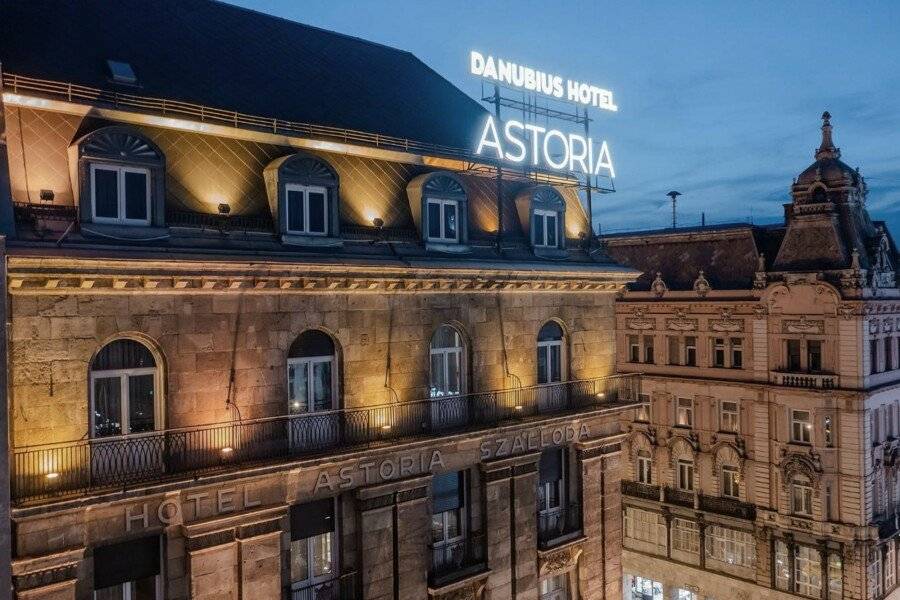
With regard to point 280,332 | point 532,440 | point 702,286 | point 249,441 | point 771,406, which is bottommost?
point 771,406

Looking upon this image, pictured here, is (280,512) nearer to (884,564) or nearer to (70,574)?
(70,574)

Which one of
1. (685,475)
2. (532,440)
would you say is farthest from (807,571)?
(532,440)

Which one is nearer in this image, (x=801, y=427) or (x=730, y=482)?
(x=801, y=427)

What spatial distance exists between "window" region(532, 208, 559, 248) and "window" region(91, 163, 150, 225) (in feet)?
44.8

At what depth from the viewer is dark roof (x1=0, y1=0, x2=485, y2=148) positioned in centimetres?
2044

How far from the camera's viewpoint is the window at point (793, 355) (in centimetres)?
4591

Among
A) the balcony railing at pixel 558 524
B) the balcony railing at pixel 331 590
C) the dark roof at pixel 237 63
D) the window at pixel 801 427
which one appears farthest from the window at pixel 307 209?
the window at pixel 801 427

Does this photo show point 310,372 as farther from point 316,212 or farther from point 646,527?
point 646,527

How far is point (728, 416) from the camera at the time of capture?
161ft

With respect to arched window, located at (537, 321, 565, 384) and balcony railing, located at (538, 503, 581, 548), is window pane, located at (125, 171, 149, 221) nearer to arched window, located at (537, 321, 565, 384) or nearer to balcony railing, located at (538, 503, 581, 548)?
arched window, located at (537, 321, 565, 384)

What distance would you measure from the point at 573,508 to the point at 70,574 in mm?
17145

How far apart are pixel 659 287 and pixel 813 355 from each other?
34.8ft

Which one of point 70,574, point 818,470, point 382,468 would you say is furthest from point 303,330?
point 818,470

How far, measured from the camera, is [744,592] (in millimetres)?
47906
